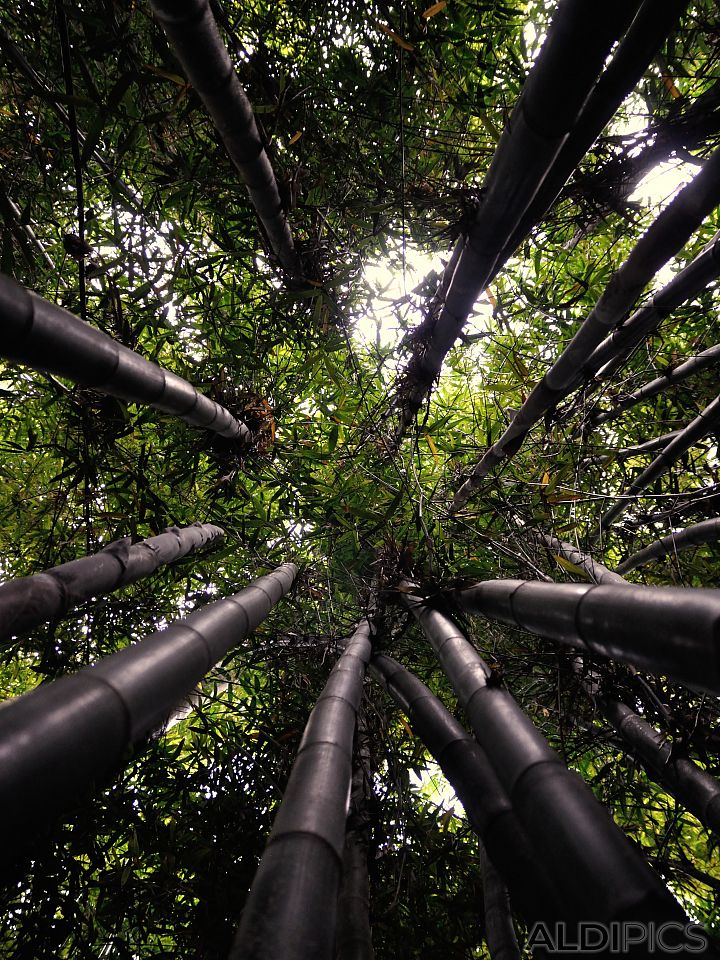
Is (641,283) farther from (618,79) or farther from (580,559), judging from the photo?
(580,559)

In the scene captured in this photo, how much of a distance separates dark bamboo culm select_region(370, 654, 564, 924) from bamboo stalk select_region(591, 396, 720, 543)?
44.3 inches

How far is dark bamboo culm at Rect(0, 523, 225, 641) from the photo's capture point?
181 centimetres

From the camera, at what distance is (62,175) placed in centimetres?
289

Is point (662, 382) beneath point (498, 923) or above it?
above

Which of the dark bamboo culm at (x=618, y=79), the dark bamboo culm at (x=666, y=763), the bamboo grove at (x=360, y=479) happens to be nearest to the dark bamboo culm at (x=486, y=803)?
the bamboo grove at (x=360, y=479)

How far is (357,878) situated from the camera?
213 cm

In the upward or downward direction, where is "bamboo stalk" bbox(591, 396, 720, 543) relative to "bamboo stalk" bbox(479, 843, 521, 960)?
upward

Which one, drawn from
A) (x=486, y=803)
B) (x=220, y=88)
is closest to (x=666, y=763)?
(x=486, y=803)

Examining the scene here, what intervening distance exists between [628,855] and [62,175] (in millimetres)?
4168

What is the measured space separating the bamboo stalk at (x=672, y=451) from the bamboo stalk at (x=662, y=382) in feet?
0.78

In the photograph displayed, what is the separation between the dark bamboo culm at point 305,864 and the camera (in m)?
0.92

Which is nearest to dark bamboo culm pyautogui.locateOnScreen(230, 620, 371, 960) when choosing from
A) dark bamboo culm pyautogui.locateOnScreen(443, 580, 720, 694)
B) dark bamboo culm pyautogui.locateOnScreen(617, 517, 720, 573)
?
dark bamboo culm pyautogui.locateOnScreen(443, 580, 720, 694)

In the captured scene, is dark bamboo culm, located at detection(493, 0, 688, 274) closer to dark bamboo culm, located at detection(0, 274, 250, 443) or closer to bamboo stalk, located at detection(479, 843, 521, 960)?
dark bamboo culm, located at detection(0, 274, 250, 443)

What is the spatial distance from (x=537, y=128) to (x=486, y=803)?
2.10m
